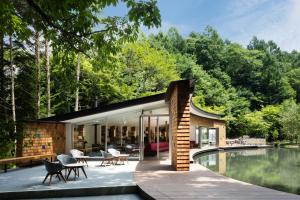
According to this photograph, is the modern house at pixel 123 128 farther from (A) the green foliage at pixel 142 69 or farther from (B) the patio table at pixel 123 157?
(A) the green foliage at pixel 142 69

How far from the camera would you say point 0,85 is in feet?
63.2

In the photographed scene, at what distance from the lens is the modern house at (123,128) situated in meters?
10.9

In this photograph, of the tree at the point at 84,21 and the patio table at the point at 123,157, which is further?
the patio table at the point at 123,157

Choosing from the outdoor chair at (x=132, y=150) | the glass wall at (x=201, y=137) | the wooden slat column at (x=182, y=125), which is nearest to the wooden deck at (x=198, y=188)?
the wooden slat column at (x=182, y=125)

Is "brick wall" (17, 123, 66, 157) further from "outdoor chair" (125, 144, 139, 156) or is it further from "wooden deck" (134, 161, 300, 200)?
"wooden deck" (134, 161, 300, 200)

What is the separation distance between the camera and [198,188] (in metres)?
7.50

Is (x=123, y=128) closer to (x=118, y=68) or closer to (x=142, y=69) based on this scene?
(x=118, y=68)

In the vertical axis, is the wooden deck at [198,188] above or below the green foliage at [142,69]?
below

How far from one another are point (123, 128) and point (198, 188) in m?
11.7

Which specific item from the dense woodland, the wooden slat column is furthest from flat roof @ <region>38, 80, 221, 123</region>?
the wooden slat column

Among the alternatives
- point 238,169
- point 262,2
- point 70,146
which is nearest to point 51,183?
point 70,146

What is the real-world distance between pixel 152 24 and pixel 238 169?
10.8 metres

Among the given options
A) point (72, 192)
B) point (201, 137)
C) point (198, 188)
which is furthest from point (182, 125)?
point (201, 137)

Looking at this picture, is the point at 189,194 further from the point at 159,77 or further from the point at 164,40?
the point at 164,40
